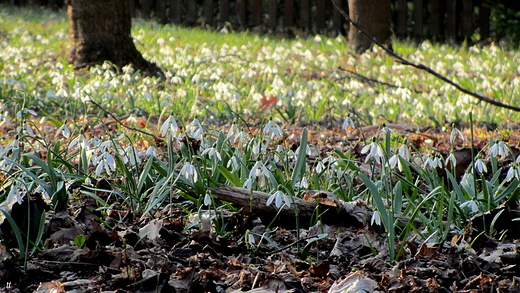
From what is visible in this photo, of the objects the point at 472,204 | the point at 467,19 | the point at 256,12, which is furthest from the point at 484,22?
the point at 472,204

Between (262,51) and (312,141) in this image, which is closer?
(312,141)

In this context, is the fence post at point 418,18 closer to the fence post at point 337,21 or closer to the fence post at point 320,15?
the fence post at point 337,21

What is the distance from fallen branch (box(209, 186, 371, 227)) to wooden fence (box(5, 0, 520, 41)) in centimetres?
1162

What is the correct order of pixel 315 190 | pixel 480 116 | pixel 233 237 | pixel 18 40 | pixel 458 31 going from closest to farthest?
1. pixel 233 237
2. pixel 315 190
3. pixel 480 116
4. pixel 18 40
5. pixel 458 31

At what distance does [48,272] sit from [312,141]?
8.67 feet

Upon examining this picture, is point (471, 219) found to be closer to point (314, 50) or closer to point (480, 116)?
point (480, 116)

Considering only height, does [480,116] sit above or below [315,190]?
Answer: below

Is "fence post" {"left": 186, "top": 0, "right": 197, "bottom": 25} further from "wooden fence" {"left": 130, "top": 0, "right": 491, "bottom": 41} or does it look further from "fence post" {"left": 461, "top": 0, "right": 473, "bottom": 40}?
"fence post" {"left": 461, "top": 0, "right": 473, "bottom": 40}

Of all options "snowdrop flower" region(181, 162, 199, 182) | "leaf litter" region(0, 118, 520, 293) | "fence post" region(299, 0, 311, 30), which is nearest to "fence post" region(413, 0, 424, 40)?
"fence post" region(299, 0, 311, 30)

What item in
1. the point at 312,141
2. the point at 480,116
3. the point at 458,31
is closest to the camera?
the point at 312,141

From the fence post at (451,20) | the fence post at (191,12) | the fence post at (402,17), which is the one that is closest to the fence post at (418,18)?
the fence post at (402,17)

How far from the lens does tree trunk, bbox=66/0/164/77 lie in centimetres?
744

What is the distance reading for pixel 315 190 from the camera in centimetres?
271

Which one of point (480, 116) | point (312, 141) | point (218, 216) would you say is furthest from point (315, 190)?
point (480, 116)
